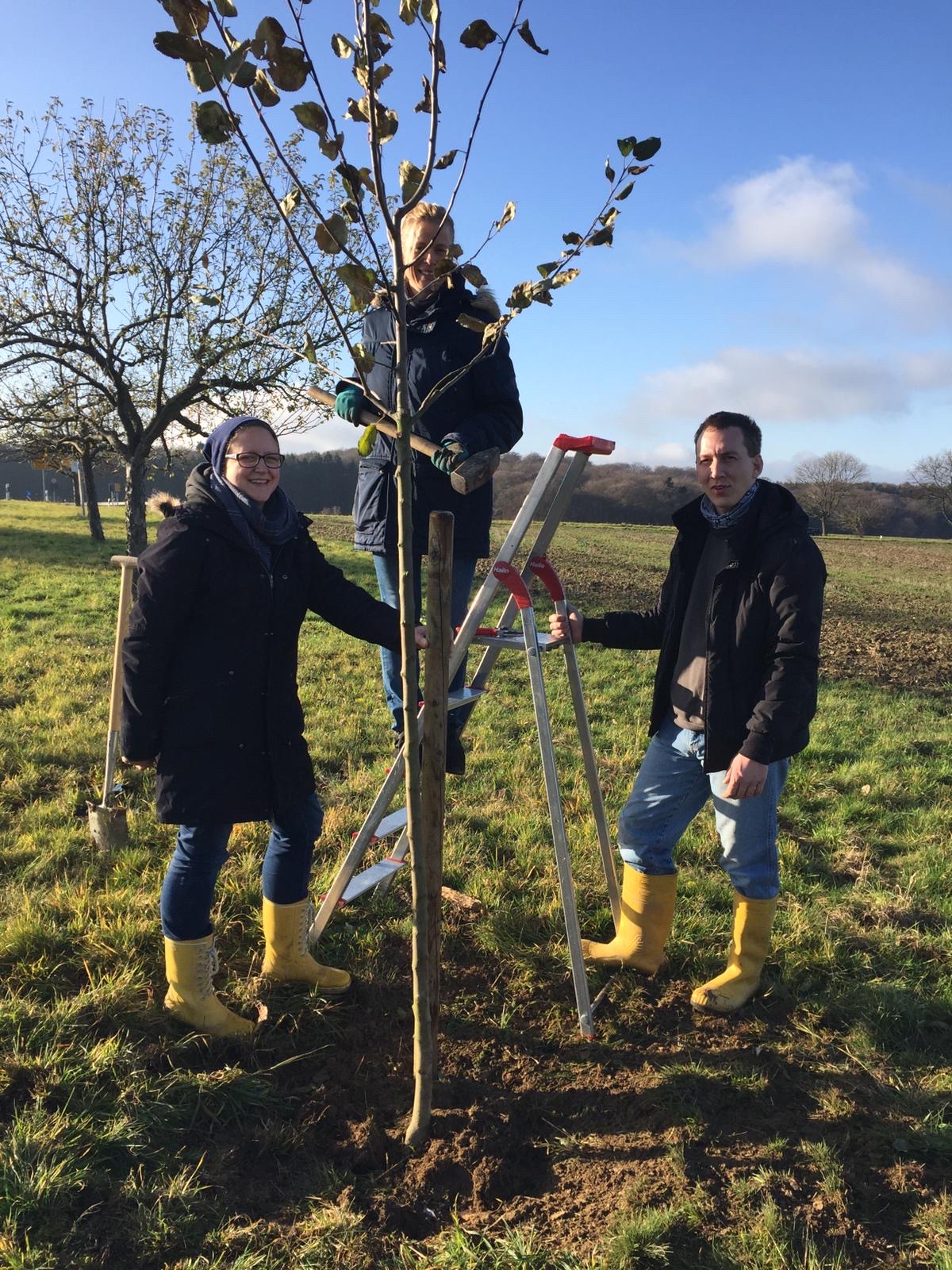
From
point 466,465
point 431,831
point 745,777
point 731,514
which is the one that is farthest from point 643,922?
point 466,465

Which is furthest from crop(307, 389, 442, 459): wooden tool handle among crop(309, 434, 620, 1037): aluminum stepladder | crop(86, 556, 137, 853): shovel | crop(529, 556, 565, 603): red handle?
crop(86, 556, 137, 853): shovel

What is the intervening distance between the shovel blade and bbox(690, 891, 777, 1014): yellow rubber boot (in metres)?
3.02

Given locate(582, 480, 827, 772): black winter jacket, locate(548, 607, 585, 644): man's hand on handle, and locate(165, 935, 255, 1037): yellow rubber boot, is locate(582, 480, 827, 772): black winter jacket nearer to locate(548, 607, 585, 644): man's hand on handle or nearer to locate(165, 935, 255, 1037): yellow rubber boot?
locate(548, 607, 585, 644): man's hand on handle

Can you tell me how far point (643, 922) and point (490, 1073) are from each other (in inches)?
38.7

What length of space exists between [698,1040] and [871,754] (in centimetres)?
425

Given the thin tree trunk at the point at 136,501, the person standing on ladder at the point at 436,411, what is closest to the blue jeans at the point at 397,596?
the person standing on ladder at the point at 436,411

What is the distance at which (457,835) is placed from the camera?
16.0 feet

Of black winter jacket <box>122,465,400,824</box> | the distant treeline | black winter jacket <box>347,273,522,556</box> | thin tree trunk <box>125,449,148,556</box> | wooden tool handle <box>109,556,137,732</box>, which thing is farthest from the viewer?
the distant treeline

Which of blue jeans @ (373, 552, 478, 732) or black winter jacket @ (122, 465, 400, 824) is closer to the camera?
black winter jacket @ (122, 465, 400, 824)

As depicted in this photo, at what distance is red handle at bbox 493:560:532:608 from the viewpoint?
3.09m

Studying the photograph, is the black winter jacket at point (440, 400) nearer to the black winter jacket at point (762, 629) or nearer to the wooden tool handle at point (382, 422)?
the wooden tool handle at point (382, 422)

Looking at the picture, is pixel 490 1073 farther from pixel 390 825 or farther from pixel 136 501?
pixel 136 501

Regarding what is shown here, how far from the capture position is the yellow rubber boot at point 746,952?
11.4 ft

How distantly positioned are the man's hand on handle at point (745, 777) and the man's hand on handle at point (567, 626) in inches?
30.6
